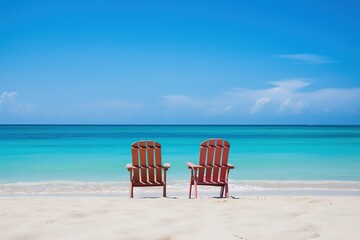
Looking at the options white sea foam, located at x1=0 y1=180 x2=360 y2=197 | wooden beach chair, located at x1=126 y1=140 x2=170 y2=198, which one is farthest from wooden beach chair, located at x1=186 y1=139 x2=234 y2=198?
white sea foam, located at x1=0 y1=180 x2=360 y2=197

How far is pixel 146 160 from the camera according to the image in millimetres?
5906

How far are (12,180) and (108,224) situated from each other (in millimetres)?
6830

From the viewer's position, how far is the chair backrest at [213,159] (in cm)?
598

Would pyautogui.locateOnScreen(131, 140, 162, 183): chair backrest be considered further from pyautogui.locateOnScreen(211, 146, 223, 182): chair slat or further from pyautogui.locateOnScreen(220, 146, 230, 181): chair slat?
pyautogui.locateOnScreen(220, 146, 230, 181): chair slat

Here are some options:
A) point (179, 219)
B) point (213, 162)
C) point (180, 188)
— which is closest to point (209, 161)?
point (213, 162)

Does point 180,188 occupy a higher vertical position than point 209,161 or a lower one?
lower

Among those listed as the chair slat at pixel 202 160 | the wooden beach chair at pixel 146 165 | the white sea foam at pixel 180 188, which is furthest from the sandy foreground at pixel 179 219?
the white sea foam at pixel 180 188

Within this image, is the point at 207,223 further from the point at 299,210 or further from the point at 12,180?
the point at 12,180

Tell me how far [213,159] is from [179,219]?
98.0 inches

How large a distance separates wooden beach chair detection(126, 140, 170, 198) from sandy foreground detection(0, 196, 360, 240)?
1060mm

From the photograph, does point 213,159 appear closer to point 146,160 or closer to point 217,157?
point 217,157

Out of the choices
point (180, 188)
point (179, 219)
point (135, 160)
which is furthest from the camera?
point (180, 188)

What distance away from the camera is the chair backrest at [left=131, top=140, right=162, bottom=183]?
584cm

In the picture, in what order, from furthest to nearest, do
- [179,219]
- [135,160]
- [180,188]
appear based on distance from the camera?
[180,188]
[135,160]
[179,219]
